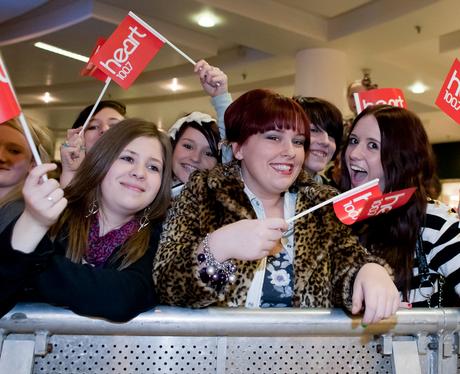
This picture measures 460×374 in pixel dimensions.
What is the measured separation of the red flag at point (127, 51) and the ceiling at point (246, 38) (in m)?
3.16

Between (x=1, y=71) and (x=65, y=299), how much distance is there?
556mm

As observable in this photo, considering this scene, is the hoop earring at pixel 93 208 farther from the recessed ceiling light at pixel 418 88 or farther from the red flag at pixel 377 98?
the recessed ceiling light at pixel 418 88

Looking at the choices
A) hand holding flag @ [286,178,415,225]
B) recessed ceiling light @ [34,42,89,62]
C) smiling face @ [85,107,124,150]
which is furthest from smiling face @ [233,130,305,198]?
recessed ceiling light @ [34,42,89,62]

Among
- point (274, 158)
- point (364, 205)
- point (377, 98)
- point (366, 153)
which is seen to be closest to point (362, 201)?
point (364, 205)

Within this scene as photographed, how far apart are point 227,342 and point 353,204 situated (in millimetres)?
506

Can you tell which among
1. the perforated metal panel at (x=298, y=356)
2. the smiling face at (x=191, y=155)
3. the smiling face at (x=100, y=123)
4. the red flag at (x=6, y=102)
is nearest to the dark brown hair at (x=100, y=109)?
the smiling face at (x=100, y=123)

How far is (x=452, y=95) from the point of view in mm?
2219

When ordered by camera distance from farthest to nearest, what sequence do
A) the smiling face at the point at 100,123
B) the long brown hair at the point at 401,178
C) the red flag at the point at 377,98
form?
the smiling face at the point at 100,123 → the red flag at the point at 377,98 → the long brown hair at the point at 401,178

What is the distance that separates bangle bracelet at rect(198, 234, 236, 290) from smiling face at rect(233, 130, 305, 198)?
1.22 feet

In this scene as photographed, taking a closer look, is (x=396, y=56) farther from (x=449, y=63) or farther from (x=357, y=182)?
(x=357, y=182)

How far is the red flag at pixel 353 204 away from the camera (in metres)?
1.44

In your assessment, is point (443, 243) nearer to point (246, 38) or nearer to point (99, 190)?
point (99, 190)

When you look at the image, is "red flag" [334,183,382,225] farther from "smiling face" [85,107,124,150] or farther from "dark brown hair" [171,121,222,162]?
"smiling face" [85,107,124,150]

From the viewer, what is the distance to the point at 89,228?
161 cm
